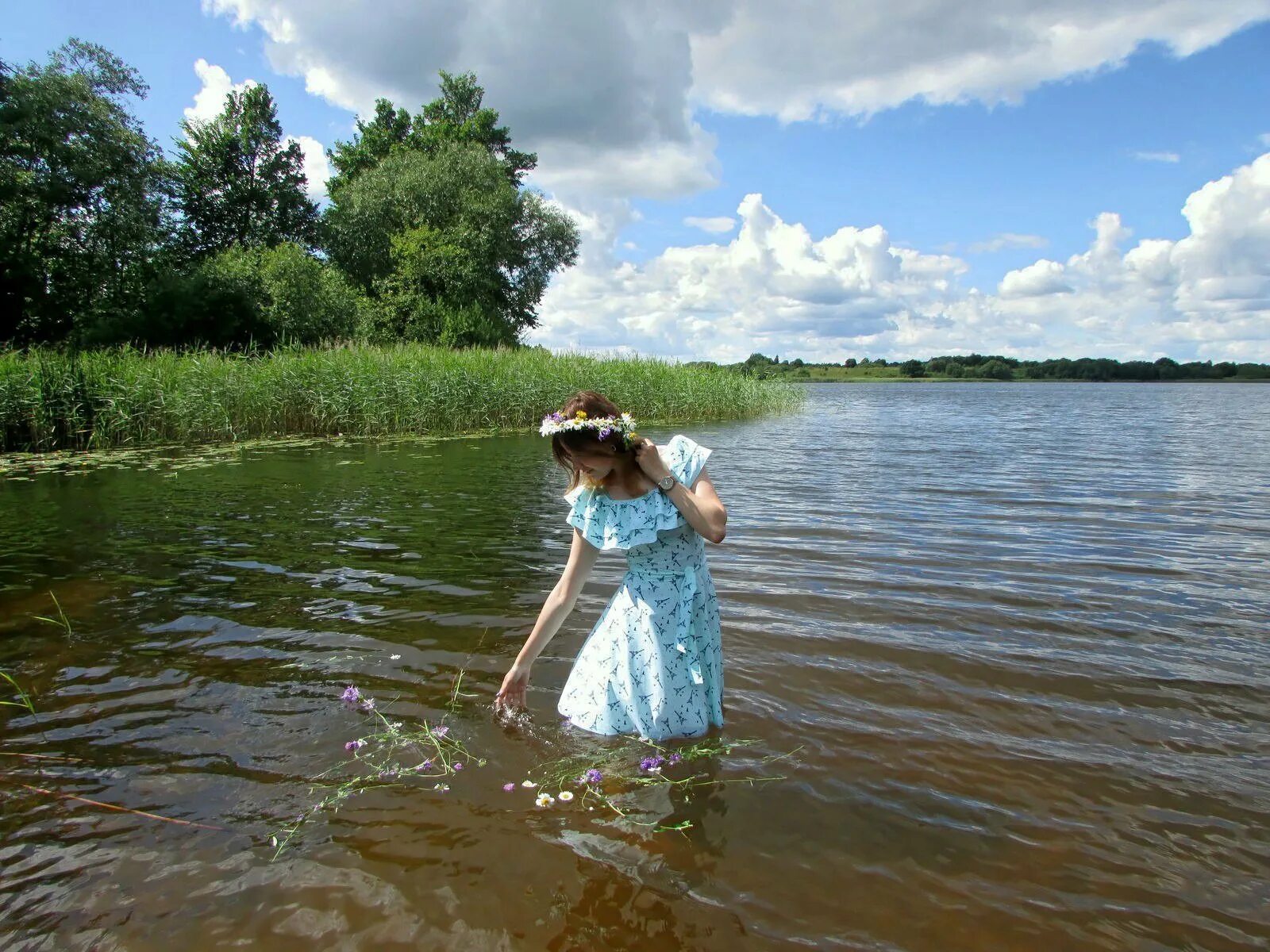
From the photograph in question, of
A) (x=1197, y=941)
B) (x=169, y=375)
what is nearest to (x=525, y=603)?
(x=1197, y=941)

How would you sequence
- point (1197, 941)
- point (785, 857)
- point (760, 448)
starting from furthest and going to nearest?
point (760, 448)
point (785, 857)
point (1197, 941)

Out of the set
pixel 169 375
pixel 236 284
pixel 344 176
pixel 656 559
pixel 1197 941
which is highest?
pixel 344 176

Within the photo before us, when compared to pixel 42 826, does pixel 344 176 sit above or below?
above

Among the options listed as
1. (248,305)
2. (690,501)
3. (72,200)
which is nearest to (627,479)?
(690,501)

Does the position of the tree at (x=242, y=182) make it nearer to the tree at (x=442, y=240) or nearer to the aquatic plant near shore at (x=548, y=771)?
the tree at (x=442, y=240)

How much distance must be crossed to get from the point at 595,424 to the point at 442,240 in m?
37.7

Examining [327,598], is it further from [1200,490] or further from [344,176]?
[344,176]

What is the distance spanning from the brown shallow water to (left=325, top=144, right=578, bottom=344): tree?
28890 mm

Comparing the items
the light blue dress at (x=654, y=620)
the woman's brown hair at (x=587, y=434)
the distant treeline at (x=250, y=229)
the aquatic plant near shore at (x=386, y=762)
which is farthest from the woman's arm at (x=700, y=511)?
the distant treeline at (x=250, y=229)

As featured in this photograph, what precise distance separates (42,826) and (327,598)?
Result: 10.6 feet

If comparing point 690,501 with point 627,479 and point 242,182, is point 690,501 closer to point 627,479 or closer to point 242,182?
point 627,479

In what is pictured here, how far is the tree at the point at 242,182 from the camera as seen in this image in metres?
43.0

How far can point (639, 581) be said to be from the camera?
11.8 feet

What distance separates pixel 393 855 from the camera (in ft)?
10.1
